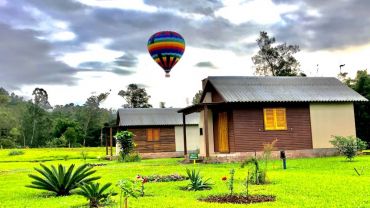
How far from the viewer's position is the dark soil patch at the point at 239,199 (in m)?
9.14

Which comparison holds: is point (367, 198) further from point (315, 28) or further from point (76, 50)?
point (76, 50)

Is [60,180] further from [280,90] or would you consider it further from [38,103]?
[38,103]

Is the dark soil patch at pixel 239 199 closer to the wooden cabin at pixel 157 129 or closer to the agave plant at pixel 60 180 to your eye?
the agave plant at pixel 60 180

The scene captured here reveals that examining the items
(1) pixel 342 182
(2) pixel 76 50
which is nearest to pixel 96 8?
(2) pixel 76 50

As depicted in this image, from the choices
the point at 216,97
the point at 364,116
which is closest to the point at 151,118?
the point at 216,97

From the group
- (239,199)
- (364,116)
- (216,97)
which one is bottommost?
(239,199)

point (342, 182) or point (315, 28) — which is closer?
point (342, 182)

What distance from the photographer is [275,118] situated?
2400 centimetres

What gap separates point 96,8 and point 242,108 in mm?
9252

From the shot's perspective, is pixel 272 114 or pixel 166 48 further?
pixel 166 48

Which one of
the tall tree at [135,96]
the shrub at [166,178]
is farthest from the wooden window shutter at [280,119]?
the tall tree at [135,96]

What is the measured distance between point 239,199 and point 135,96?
210 feet

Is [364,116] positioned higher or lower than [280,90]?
lower

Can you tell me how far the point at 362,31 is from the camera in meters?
27.6
